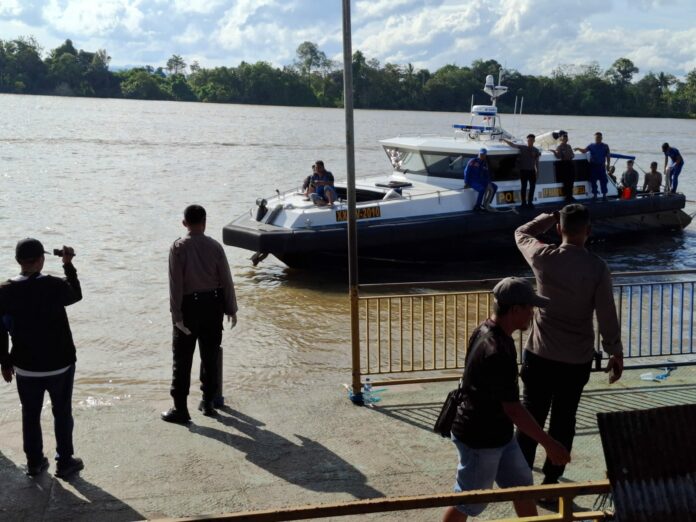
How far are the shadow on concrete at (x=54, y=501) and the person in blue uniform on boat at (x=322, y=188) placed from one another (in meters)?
9.82

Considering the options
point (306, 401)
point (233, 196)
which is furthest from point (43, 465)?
point (233, 196)

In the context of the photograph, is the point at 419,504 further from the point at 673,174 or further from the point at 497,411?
the point at 673,174

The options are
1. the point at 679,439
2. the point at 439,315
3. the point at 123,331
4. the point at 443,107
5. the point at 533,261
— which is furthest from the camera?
the point at 443,107

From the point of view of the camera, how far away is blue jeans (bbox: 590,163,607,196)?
712 inches

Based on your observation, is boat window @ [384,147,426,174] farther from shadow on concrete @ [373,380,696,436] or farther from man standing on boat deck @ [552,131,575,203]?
shadow on concrete @ [373,380,696,436]

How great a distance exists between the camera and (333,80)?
107 meters

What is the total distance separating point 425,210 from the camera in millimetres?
15484

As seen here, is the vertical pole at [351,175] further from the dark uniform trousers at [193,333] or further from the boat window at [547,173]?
the boat window at [547,173]

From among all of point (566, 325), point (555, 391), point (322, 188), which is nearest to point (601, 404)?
point (555, 391)

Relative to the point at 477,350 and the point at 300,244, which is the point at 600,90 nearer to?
the point at 300,244

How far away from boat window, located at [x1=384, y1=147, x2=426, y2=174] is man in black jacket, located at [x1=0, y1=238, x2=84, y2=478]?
1204 centimetres

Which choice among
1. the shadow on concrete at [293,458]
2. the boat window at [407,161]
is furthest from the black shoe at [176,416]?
the boat window at [407,161]

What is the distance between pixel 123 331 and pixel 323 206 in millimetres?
4448

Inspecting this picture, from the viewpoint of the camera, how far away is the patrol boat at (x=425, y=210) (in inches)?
571
